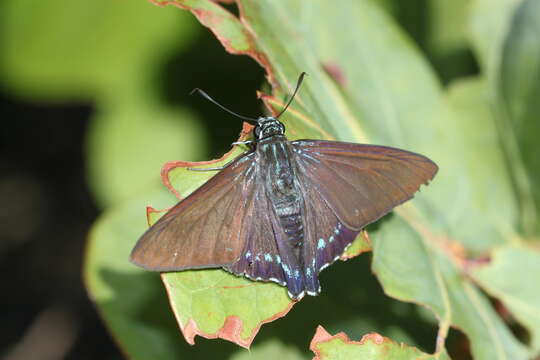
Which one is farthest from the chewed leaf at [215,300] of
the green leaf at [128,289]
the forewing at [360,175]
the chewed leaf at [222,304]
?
the green leaf at [128,289]

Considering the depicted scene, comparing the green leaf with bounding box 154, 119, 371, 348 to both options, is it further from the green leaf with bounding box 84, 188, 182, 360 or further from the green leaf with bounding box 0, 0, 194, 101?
the green leaf with bounding box 0, 0, 194, 101

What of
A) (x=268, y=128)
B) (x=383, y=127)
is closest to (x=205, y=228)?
(x=268, y=128)

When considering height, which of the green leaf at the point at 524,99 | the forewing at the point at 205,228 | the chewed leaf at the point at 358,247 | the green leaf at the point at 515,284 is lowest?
the green leaf at the point at 515,284

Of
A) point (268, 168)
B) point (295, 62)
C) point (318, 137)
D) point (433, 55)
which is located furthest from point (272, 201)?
point (433, 55)

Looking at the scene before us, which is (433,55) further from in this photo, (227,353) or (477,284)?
(227,353)

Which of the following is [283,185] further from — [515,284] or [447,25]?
[447,25]

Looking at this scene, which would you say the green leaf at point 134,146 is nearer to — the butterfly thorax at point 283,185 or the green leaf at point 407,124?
the green leaf at point 407,124

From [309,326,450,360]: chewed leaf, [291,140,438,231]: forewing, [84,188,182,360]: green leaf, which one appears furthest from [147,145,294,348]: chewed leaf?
[84,188,182,360]: green leaf
